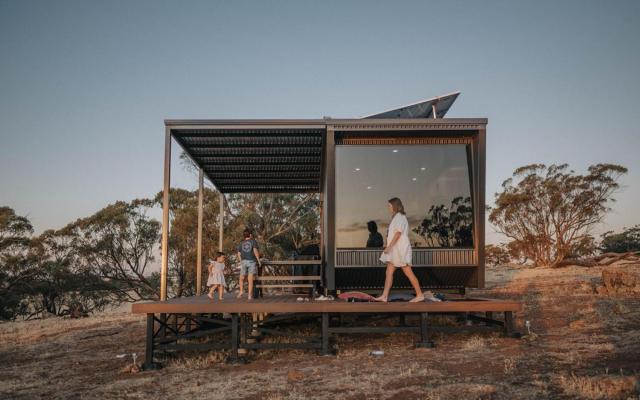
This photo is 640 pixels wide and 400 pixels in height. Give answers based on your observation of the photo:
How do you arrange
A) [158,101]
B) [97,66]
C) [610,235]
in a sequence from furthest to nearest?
[610,235], [158,101], [97,66]

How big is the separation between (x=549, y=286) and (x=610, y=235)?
Answer: 17139 millimetres

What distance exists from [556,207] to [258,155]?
74.3 ft

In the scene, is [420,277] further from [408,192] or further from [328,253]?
[328,253]

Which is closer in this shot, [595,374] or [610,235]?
[595,374]

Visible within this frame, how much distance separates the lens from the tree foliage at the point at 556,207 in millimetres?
27703

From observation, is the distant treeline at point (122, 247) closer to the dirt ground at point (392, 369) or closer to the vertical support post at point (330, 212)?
the dirt ground at point (392, 369)

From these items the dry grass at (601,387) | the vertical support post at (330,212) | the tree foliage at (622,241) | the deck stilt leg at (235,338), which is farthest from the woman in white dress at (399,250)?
the tree foliage at (622,241)

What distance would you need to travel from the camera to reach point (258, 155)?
10648 millimetres

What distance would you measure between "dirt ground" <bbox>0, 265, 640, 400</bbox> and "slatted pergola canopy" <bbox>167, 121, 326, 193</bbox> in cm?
361

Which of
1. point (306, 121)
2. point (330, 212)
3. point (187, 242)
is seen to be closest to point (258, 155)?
point (306, 121)

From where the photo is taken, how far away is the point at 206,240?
20641mm

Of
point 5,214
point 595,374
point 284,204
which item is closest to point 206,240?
point 284,204

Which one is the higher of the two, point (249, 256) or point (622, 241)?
point (622, 241)

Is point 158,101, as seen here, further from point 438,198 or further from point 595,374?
point 595,374
